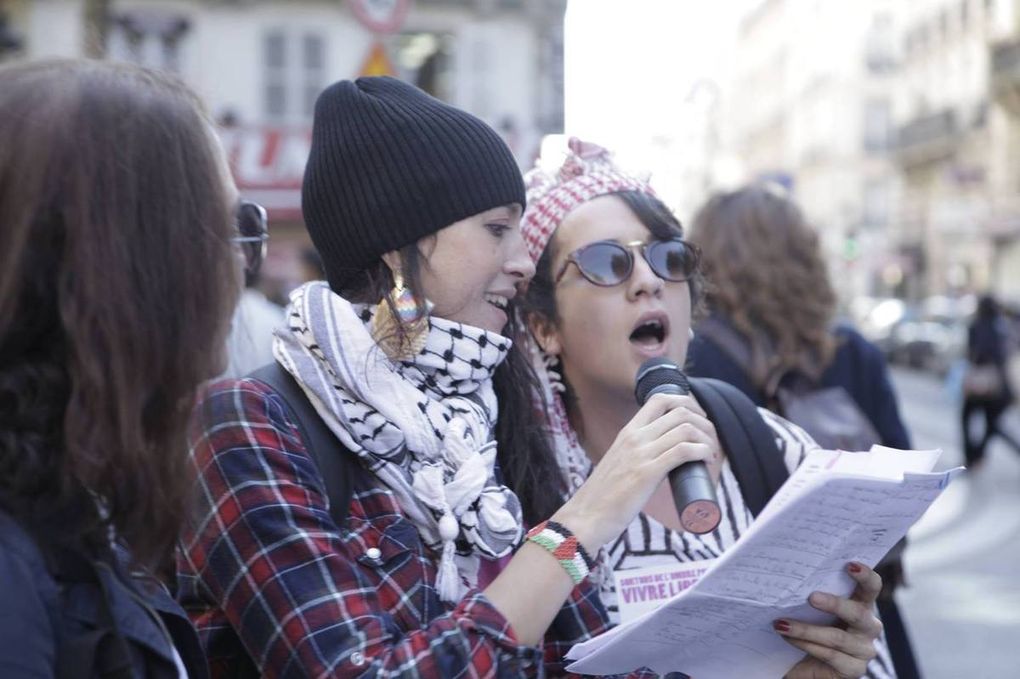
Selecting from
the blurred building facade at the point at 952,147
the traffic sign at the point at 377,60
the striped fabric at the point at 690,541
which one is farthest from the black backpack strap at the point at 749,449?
the blurred building facade at the point at 952,147

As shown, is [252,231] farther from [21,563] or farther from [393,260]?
[21,563]

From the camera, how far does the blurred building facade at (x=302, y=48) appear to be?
19.8 m

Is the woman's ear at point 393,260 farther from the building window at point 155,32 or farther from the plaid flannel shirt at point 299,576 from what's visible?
the building window at point 155,32

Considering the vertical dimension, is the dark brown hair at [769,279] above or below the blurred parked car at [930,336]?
above

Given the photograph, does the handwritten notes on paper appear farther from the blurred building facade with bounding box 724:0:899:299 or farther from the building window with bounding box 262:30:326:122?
the blurred building facade with bounding box 724:0:899:299

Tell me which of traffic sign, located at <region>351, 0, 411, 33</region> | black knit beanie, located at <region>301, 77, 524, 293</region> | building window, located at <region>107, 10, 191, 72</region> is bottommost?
black knit beanie, located at <region>301, 77, 524, 293</region>

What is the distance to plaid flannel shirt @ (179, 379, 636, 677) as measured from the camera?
1.66m

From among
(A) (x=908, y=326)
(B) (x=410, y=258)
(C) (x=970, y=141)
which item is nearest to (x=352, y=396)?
(B) (x=410, y=258)

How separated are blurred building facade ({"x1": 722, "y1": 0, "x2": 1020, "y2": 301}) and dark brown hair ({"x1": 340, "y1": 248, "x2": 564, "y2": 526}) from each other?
30.6 m

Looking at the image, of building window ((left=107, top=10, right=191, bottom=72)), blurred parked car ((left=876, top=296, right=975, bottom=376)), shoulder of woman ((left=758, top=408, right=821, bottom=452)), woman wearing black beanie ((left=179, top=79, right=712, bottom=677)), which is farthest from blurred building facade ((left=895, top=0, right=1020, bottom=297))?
woman wearing black beanie ((left=179, top=79, right=712, bottom=677))

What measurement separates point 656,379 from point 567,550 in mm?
487

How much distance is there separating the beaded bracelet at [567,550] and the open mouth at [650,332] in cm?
83

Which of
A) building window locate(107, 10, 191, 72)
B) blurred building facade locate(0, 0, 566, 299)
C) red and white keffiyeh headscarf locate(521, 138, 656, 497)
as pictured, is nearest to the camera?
red and white keffiyeh headscarf locate(521, 138, 656, 497)

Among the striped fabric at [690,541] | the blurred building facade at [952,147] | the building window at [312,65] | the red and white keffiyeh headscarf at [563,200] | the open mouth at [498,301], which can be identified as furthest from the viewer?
the blurred building facade at [952,147]
